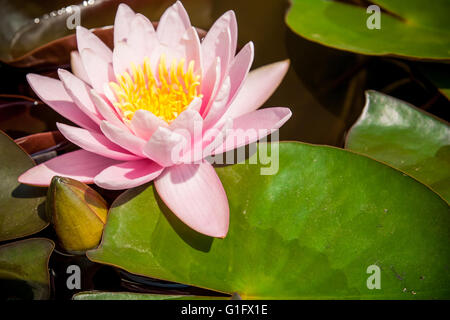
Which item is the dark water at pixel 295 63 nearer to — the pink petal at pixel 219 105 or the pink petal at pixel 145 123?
the pink petal at pixel 219 105

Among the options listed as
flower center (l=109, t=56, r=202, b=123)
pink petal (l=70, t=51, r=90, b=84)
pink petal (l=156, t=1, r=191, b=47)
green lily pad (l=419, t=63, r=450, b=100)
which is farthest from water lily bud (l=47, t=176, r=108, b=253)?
green lily pad (l=419, t=63, r=450, b=100)

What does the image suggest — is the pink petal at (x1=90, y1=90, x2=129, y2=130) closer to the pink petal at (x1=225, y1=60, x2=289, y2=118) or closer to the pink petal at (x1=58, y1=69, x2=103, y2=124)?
the pink petal at (x1=58, y1=69, x2=103, y2=124)

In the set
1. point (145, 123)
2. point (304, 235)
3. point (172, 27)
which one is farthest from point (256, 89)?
point (304, 235)

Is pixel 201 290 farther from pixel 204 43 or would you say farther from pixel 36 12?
pixel 36 12

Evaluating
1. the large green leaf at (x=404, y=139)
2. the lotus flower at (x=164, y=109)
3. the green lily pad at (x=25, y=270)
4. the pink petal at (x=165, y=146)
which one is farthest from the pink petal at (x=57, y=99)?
the large green leaf at (x=404, y=139)

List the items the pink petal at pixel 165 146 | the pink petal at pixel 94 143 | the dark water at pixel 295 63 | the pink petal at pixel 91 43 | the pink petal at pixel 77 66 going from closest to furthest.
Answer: the pink petal at pixel 165 146, the pink petal at pixel 94 143, the pink petal at pixel 91 43, the pink petal at pixel 77 66, the dark water at pixel 295 63
